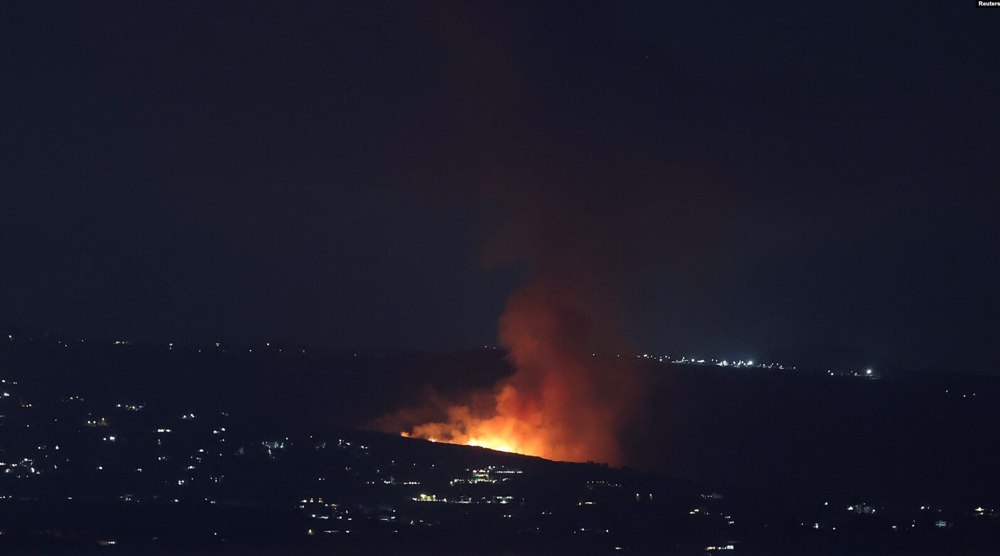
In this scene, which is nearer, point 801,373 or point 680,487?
point 680,487

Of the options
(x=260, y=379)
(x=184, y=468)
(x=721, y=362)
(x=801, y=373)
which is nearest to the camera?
(x=184, y=468)

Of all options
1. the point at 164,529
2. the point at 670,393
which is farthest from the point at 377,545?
the point at 670,393

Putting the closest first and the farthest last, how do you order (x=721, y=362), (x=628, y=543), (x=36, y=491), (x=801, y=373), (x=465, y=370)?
(x=628, y=543) → (x=36, y=491) → (x=465, y=370) → (x=801, y=373) → (x=721, y=362)

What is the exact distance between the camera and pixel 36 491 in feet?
143

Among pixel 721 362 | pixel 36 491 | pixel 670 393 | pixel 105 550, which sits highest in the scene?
pixel 721 362

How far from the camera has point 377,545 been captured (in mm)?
36219

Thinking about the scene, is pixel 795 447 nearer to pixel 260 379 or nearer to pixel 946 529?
pixel 946 529

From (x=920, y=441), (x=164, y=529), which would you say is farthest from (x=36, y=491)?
(x=920, y=441)

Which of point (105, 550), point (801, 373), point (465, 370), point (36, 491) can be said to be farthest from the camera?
point (801, 373)

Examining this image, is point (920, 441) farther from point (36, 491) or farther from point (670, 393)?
point (36, 491)

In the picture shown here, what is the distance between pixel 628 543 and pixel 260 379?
38.2m

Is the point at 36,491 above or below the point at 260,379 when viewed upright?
below

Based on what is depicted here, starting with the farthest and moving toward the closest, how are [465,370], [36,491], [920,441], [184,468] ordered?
[465,370]
[920,441]
[184,468]
[36,491]

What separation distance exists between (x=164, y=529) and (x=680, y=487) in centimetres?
2139
